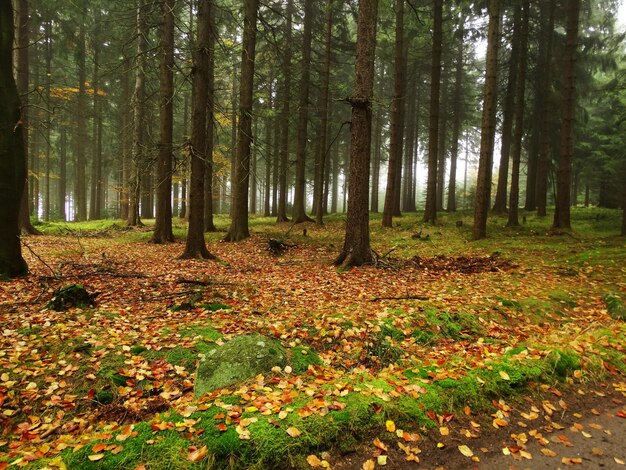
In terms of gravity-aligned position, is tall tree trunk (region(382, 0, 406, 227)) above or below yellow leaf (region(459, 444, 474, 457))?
above

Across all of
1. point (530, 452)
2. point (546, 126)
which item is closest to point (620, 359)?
point (530, 452)

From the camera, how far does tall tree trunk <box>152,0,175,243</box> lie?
12055mm

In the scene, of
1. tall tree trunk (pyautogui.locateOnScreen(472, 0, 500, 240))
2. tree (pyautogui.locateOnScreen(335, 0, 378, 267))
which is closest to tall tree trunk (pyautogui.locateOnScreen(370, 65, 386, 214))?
tall tree trunk (pyautogui.locateOnScreen(472, 0, 500, 240))

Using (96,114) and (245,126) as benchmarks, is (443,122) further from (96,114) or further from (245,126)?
(96,114)

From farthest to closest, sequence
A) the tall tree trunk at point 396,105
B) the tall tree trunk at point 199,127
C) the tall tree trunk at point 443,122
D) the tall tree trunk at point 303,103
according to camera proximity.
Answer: the tall tree trunk at point 443,122
the tall tree trunk at point 303,103
the tall tree trunk at point 396,105
the tall tree trunk at point 199,127

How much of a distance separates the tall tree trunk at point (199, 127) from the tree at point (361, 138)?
13.8 feet

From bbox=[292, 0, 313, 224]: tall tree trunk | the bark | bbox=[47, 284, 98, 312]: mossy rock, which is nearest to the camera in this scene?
bbox=[47, 284, 98, 312]: mossy rock

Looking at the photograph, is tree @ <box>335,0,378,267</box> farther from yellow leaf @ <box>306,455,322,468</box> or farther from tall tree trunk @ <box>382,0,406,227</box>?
yellow leaf @ <box>306,455,322,468</box>

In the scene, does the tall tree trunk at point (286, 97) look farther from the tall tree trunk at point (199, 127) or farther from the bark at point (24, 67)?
the bark at point (24, 67)

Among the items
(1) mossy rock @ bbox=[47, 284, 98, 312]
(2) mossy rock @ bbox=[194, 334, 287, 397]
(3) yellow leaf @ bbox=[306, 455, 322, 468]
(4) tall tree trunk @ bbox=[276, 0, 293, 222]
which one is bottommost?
(3) yellow leaf @ bbox=[306, 455, 322, 468]

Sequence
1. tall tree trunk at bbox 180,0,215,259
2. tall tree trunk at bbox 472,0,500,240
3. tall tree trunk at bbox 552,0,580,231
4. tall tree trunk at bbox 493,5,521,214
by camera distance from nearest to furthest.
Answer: tall tree trunk at bbox 180,0,215,259
tall tree trunk at bbox 472,0,500,240
tall tree trunk at bbox 552,0,580,231
tall tree trunk at bbox 493,5,521,214

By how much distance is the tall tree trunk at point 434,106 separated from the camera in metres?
15.8

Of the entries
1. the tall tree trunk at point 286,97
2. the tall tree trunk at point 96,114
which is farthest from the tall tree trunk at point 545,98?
the tall tree trunk at point 96,114

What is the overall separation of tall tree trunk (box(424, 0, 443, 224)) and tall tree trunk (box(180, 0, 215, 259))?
10562 millimetres
